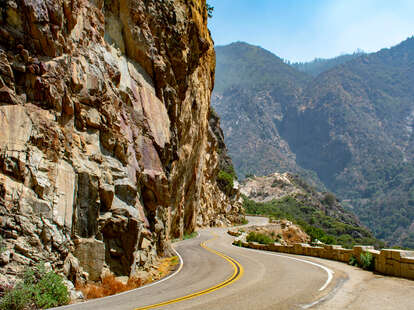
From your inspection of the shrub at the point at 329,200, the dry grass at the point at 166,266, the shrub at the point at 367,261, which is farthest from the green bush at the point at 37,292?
the shrub at the point at 329,200

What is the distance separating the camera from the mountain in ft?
314

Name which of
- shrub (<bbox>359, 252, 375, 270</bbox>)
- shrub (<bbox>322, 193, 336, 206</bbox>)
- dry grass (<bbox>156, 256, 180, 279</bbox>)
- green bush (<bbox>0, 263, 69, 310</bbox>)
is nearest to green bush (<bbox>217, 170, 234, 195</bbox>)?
dry grass (<bbox>156, 256, 180, 279</bbox>)

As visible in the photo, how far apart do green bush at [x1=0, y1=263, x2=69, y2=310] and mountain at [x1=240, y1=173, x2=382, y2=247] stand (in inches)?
2766

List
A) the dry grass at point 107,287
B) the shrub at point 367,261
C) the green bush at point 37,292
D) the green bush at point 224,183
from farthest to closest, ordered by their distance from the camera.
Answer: the green bush at point 224,183 → the shrub at point 367,261 → the dry grass at point 107,287 → the green bush at point 37,292

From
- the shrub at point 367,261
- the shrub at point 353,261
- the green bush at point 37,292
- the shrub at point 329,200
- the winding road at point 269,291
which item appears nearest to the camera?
the winding road at point 269,291

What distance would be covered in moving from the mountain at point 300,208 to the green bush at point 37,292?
70.3 meters

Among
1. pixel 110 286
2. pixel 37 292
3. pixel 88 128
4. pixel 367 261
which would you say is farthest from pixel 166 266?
pixel 367 261

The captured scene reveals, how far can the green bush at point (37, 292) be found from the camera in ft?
29.7

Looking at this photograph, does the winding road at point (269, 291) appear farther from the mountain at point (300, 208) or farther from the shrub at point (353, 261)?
the mountain at point (300, 208)

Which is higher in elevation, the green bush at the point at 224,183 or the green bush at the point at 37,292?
the green bush at the point at 224,183

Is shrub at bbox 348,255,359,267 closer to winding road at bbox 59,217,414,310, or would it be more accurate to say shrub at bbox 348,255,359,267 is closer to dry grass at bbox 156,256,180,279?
winding road at bbox 59,217,414,310

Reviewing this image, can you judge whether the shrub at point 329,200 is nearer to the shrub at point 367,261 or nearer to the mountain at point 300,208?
the mountain at point 300,208

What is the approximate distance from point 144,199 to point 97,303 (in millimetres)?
10065

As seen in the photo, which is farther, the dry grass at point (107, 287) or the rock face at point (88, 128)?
the dry grass at point (107, 287)
